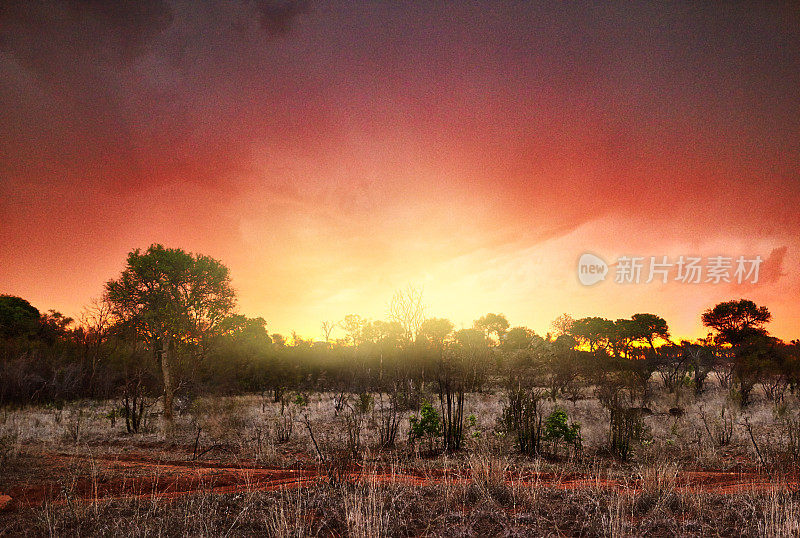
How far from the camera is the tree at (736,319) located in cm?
3578

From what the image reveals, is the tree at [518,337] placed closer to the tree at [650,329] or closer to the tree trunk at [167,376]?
the tree at [650,329]

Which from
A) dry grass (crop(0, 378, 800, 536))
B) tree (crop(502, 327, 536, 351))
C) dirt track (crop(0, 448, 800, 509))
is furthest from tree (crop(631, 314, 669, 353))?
dirt track (crop(0, 448, 800, 509))

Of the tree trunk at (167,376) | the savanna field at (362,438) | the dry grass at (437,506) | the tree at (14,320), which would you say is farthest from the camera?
the tree at (14,320)

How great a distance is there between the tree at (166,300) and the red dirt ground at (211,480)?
7.94m

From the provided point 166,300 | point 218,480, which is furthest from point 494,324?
point 218,480

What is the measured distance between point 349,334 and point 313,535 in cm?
2975

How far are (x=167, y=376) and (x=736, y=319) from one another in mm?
41816

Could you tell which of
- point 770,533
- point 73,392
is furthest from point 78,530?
point 73,392

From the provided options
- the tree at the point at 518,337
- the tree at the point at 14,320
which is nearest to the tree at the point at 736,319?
the tree at the point at 518,337

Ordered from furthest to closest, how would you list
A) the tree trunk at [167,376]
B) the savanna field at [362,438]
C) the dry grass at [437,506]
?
the tree trunk at [167,376], the savanna field at [362,438], the dry grass at [437,506]

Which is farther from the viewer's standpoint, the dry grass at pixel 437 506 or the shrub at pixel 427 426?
the shrub at pixel 427 426

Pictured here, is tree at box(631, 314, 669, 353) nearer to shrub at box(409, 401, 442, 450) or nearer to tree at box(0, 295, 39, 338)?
shrub at box(409, 401, 442, 450)

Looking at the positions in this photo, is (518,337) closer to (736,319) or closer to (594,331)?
(594,331)

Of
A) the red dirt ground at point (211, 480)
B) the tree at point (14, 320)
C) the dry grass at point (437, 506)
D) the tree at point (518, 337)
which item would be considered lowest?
the red dirt ground at point (211, 480)
